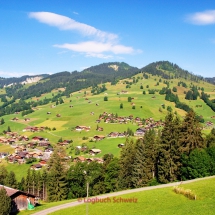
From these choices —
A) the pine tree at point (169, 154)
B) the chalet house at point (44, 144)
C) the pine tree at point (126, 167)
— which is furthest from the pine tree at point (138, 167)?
the chalet house at point (44, 144)

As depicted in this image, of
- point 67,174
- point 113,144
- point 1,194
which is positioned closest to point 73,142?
point 113,144

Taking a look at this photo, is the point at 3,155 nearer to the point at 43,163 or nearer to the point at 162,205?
the point at 43,163

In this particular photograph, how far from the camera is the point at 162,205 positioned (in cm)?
3219

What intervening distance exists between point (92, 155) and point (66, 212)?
99.3 meters

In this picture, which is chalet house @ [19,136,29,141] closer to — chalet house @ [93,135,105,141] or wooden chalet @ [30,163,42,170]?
chalet house @ [93,135,105,141]

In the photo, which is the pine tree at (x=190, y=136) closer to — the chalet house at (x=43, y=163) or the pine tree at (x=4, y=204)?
the pine tree at (x=4, y=204)

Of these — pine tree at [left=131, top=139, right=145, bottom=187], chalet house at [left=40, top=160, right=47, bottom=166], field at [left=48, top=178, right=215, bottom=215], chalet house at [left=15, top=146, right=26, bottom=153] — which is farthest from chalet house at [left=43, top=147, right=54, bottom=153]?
field at [left=48, top=178, right=215, bottom=215]

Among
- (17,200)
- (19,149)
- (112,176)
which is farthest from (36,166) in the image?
(17,200)

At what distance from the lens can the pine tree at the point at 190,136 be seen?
52031 millimetres

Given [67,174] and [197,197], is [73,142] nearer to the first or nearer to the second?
[67,174]

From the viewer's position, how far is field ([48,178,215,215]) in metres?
29.3

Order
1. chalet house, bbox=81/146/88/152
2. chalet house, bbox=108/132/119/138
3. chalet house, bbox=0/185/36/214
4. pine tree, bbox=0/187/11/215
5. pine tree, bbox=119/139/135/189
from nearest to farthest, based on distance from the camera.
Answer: pine tree, bbox=0/187/11/215
chalet house, bbox=0/185/36/214
pine tree, bbox=119/139/135/189
chalet house, bbox=81/146/88/152
chalet house, bbox=108/132/119/138

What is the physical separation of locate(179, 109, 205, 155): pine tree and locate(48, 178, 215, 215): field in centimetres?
1338

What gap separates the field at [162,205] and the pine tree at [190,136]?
13.4 meters
